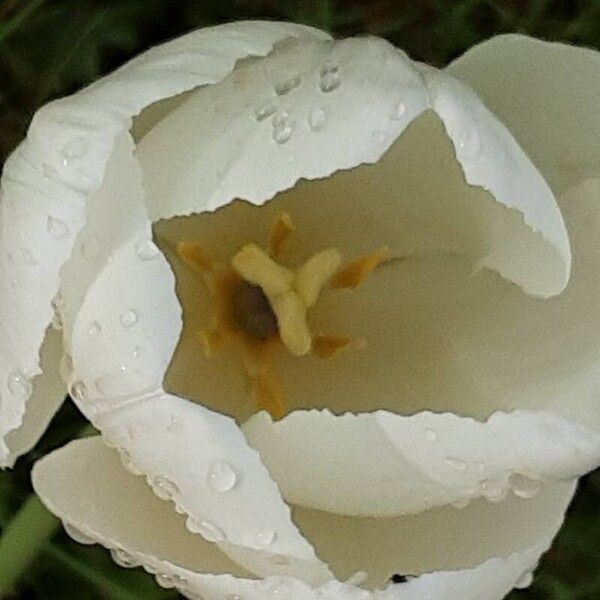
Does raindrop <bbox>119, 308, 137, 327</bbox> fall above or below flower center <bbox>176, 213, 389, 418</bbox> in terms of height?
above

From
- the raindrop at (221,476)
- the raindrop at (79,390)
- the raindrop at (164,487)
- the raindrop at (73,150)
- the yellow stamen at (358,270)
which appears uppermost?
the raindrop at (73,150)

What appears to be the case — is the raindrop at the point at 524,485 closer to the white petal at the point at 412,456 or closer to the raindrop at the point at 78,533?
the white petal at the point at 412,456

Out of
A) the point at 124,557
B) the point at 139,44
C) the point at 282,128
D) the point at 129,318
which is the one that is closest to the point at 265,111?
the point at 282,128

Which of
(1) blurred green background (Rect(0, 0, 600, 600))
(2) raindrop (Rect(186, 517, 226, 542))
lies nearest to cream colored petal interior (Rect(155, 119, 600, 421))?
(2) raindrop (Rect(186, 517, 226, 542))

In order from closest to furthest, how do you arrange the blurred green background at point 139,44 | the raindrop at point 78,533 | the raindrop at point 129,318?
1. the raindrop at point 129,318
2. the raindrop at point 78,533
3. the blurred green background at point 139,44

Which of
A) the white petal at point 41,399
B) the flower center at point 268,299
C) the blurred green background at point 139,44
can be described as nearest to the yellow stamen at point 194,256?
the flower center at point 268,299

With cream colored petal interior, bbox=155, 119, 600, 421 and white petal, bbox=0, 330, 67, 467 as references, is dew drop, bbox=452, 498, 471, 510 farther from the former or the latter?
white petal, bbox=0, 330, 67, 467
